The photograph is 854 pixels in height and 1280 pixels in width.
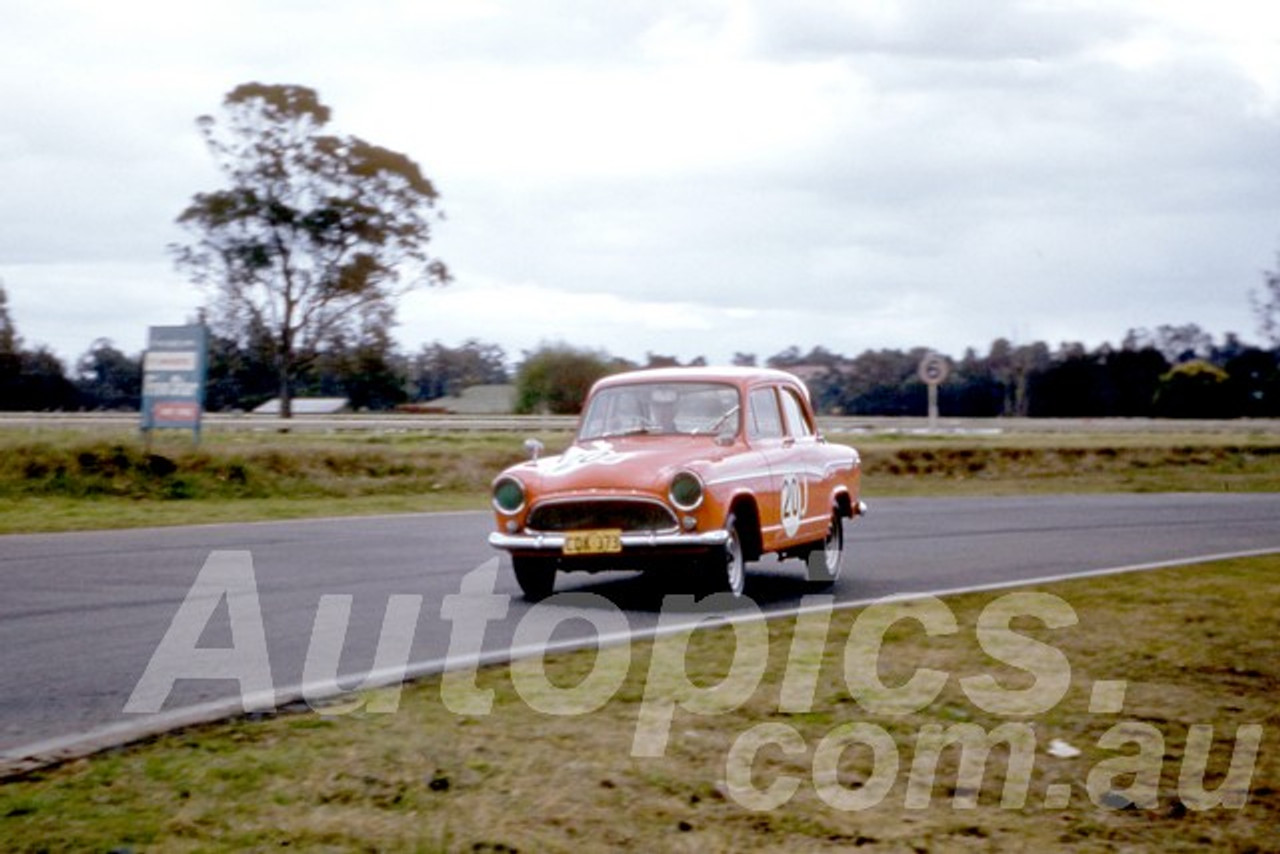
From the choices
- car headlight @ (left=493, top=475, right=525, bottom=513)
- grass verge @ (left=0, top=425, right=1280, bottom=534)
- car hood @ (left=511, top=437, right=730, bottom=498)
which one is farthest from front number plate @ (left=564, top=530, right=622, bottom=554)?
grass verge @ (left=0, top=425, right=1280, bottom=534)

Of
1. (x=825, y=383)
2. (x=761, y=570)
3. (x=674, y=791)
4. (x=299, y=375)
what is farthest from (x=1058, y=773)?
(x=825, y=383)

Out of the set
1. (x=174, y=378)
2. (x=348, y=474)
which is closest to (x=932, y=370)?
(x=348, y=474)

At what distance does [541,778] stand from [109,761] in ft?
5.34

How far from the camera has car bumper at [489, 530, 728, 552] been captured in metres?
10.6

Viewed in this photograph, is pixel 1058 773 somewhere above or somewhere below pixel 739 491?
below

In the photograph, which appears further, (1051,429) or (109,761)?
(1051,429)

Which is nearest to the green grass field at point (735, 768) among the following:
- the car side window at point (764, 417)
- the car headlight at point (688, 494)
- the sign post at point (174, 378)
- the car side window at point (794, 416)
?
the car headlight at point (688, 494)

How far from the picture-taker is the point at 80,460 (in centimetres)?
2369

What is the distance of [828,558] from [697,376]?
1897 mm

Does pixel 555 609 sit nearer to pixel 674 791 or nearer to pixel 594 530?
pixel 594 530

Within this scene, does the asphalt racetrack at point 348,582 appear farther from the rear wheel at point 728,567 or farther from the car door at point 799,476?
the car door at point 799,476

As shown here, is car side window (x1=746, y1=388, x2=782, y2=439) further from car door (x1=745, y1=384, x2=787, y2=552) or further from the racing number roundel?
the racing number roundel

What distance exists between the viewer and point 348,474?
26.7 metres

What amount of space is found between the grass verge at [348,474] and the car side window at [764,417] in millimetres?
8529
